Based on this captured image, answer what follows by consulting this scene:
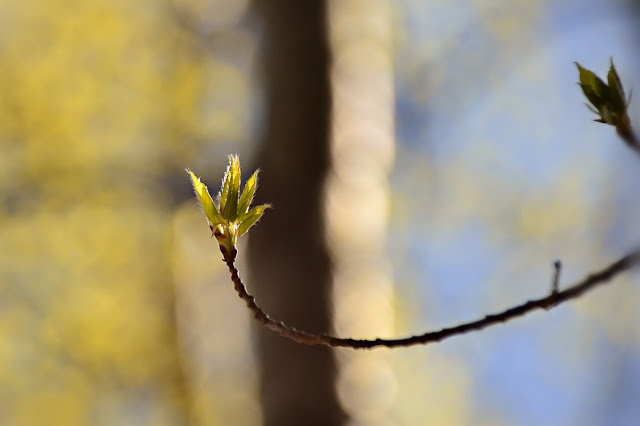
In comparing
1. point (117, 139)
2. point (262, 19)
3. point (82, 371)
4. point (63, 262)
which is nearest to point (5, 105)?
point (117, 139)

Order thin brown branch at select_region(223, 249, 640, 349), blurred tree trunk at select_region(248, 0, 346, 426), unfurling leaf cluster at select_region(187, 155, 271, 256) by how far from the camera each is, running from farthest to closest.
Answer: blurred tree trunk at select_region(248, 0, 346, 426)
unfurling leaf cluster at select_region(187, 155, 271, 256)
thin brown branch at select_region(223, 249, 640, 349)

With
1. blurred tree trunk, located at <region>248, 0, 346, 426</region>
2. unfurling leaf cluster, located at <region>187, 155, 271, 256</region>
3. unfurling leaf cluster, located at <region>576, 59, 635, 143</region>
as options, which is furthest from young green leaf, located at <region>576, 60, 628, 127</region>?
blurred tree trunk, located at <region>248, 0, 346, 426</region>

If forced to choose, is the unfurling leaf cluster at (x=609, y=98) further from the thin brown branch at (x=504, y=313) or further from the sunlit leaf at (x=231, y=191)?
the sunlit leaf at (x=231, y=191)

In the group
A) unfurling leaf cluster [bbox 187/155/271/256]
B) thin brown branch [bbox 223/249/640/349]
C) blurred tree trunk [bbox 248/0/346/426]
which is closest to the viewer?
thin brown branch [bbox 223/249/640/349]

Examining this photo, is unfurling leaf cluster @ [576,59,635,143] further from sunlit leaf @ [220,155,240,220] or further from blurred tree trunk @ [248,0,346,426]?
blurred tree trunk @ [248,0,346,426]

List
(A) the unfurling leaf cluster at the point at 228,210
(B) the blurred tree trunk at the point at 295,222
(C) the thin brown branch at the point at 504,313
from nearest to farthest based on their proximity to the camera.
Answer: (C) the thin brown branch at the point at 504,313 → (A) the unfurling leaf cluster at the point at 228,210 → (B) the blurred tree trunk at the point at 295,222

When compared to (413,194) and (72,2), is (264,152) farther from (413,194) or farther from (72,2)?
(72,2)

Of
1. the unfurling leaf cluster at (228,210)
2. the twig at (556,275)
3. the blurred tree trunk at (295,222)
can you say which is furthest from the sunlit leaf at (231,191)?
the blurred tree trunk at (295,222)

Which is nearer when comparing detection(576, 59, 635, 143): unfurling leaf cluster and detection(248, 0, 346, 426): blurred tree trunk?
detection(576, 59, 635, 143): unfurling leaf cluster

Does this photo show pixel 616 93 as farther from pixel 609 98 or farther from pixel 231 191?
pixel 231 191
